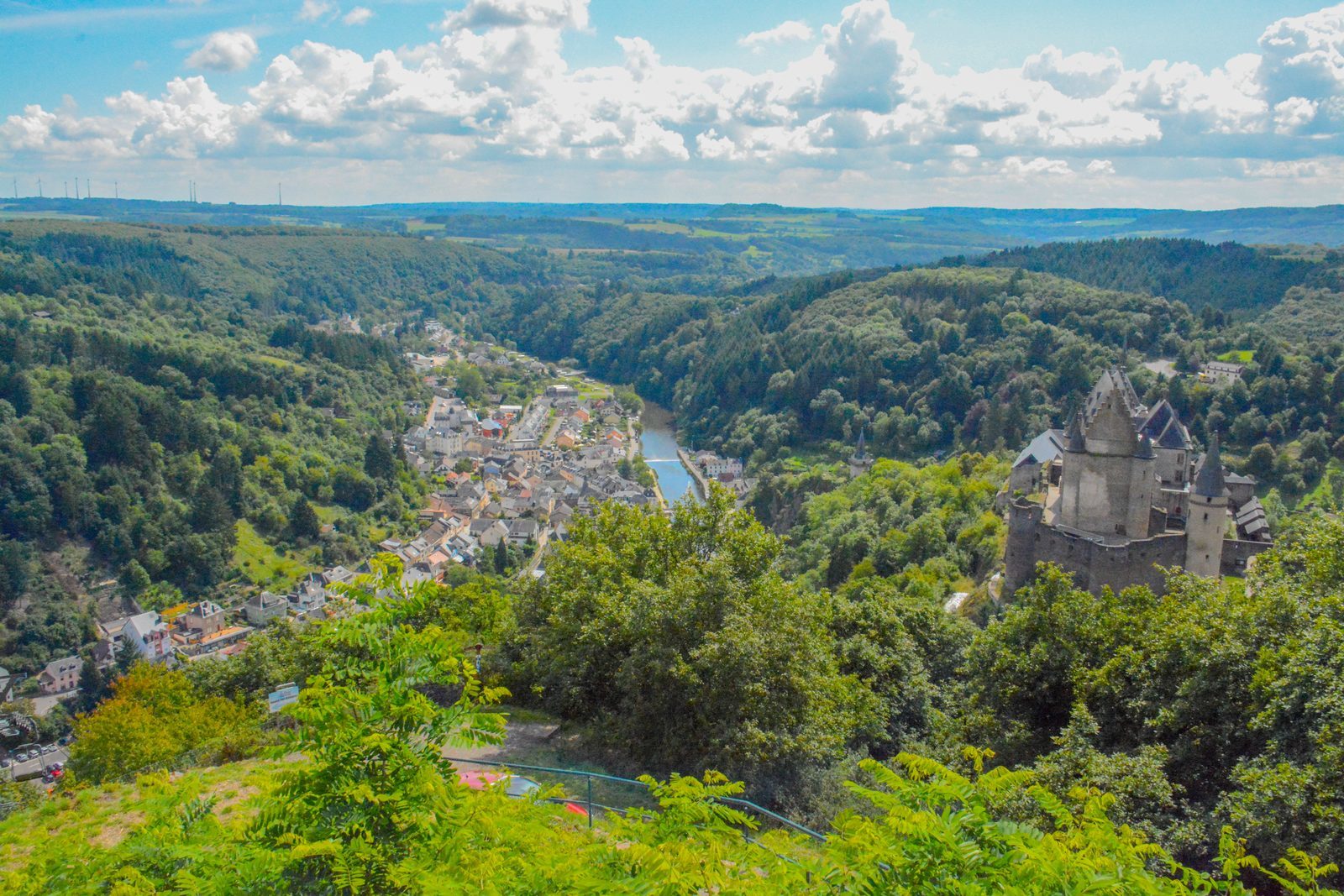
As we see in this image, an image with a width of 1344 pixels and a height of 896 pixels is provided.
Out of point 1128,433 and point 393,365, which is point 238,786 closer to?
point 1128,433

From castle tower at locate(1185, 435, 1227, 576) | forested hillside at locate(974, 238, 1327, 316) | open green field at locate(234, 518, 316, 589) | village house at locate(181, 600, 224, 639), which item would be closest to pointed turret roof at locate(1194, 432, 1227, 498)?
castle tower at locate(1185, 435, 1227, 576)

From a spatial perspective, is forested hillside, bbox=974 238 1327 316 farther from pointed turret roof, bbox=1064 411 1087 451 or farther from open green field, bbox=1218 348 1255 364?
pointed turret roof, bbox=1064 411 1087 451

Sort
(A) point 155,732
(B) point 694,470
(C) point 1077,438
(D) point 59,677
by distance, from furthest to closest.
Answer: (B) point 694,470, (D) point 59,677, (C) point 1077,438, (A) point 155,732

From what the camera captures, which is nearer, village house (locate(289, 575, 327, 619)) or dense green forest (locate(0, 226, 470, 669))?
village house (locate(289, 575, 327, 619))

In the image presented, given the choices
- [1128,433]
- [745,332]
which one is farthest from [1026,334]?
[1128,433]

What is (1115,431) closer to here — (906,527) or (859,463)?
(906,527)

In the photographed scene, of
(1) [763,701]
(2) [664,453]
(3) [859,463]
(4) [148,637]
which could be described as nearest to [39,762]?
(4) [148,637]
